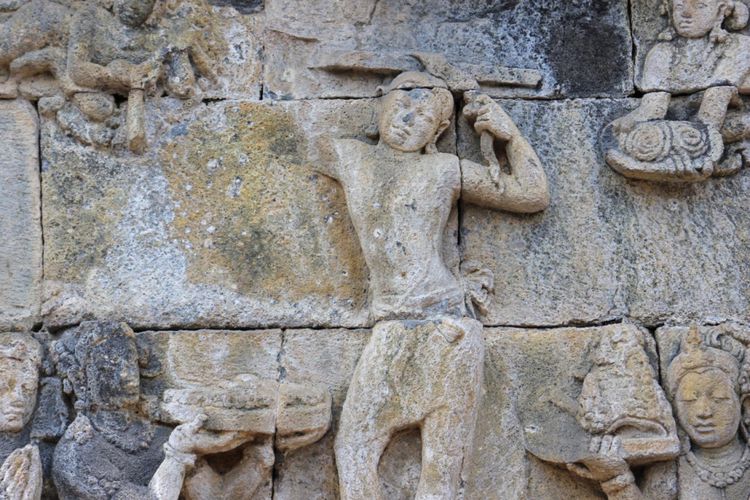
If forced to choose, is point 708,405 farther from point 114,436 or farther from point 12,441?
point 12,441

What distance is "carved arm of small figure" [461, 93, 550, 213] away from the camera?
6.52 m

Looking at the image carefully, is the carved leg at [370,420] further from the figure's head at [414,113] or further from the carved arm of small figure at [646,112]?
the carved arm of small figure at [646,112]

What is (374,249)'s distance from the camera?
6.39 meters

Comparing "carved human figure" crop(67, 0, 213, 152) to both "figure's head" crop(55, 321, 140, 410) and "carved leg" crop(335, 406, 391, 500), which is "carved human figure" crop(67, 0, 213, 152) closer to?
"figure's head" crop(55, 321, 140, 410)

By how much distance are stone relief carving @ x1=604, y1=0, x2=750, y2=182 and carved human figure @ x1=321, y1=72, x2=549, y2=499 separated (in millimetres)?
495

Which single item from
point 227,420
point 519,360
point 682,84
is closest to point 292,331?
point 227,420

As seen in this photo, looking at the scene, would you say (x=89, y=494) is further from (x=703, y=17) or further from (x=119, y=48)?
(x=703, y=17)

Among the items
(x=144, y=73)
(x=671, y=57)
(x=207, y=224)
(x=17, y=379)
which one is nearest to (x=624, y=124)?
(x=671, y=57)

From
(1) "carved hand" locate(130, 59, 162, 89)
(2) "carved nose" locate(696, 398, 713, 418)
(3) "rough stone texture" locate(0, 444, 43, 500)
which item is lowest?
(3) "rough stone texture" locate(0, 444, 43, 500)

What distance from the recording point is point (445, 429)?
20.2 feet

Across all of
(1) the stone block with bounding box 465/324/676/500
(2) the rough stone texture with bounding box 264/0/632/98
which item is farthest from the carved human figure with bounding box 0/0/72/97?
(1) the stone block with bounding box 465/324/676/500

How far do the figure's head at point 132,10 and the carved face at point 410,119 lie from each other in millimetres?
1232

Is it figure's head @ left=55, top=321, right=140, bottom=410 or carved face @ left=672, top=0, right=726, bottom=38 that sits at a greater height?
carved face @ left=672, top=0, right=726, bottom=38

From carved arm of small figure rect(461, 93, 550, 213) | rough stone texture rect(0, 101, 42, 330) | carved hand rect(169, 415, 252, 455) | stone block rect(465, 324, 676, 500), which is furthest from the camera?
carved arm of small figure rect(461, 93, 550, 213)
